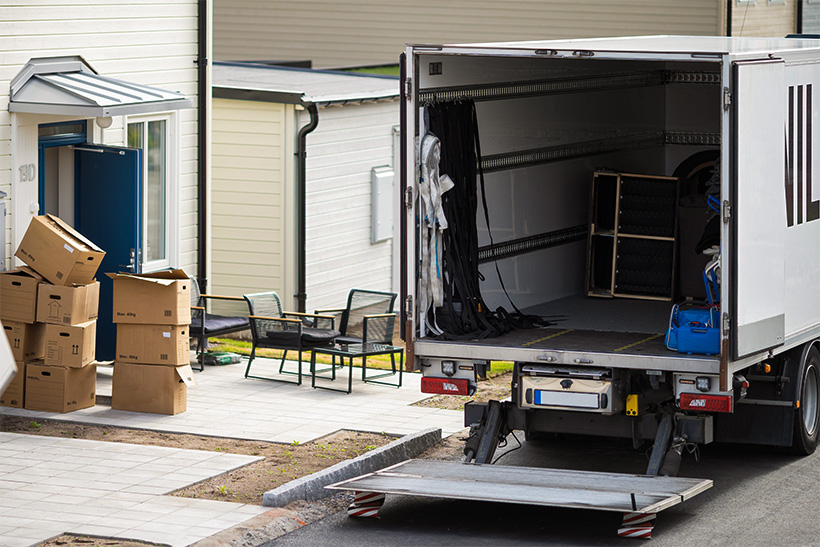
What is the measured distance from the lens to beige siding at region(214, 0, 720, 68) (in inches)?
967

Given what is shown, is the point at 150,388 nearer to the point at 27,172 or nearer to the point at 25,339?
the point at 25,339

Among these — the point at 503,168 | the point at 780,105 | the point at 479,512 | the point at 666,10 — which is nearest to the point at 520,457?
the point at 479,512

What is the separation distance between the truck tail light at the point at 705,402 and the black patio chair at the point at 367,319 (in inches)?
173

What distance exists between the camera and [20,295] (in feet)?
37.2

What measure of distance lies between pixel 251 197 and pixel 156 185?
232cm

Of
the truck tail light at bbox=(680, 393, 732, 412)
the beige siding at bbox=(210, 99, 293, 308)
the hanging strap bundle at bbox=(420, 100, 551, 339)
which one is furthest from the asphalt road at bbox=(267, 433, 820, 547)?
the beige siding at bbox=(210, 99, 293, 308)

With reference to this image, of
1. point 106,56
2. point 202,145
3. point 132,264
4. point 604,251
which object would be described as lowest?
point 132,264

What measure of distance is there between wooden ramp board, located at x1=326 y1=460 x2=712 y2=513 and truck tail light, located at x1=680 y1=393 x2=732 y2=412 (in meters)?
0.52

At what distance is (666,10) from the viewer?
24188 mm

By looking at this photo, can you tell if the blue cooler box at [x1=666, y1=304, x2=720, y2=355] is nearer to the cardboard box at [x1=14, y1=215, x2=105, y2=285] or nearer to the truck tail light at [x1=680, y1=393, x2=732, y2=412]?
the truck tail light at [x1=680, y1=393, x2=732, y2=412]

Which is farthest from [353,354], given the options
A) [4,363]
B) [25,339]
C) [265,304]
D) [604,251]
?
[4,363]

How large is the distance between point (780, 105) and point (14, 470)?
5.90 m

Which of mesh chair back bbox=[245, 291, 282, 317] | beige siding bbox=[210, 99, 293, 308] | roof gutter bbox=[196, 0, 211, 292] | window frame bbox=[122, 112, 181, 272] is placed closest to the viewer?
mesh chair back bbox=[245, 291, 282, 317]

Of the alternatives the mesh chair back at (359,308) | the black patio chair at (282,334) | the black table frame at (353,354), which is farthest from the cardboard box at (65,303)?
the mesh chair back at (359,308)
